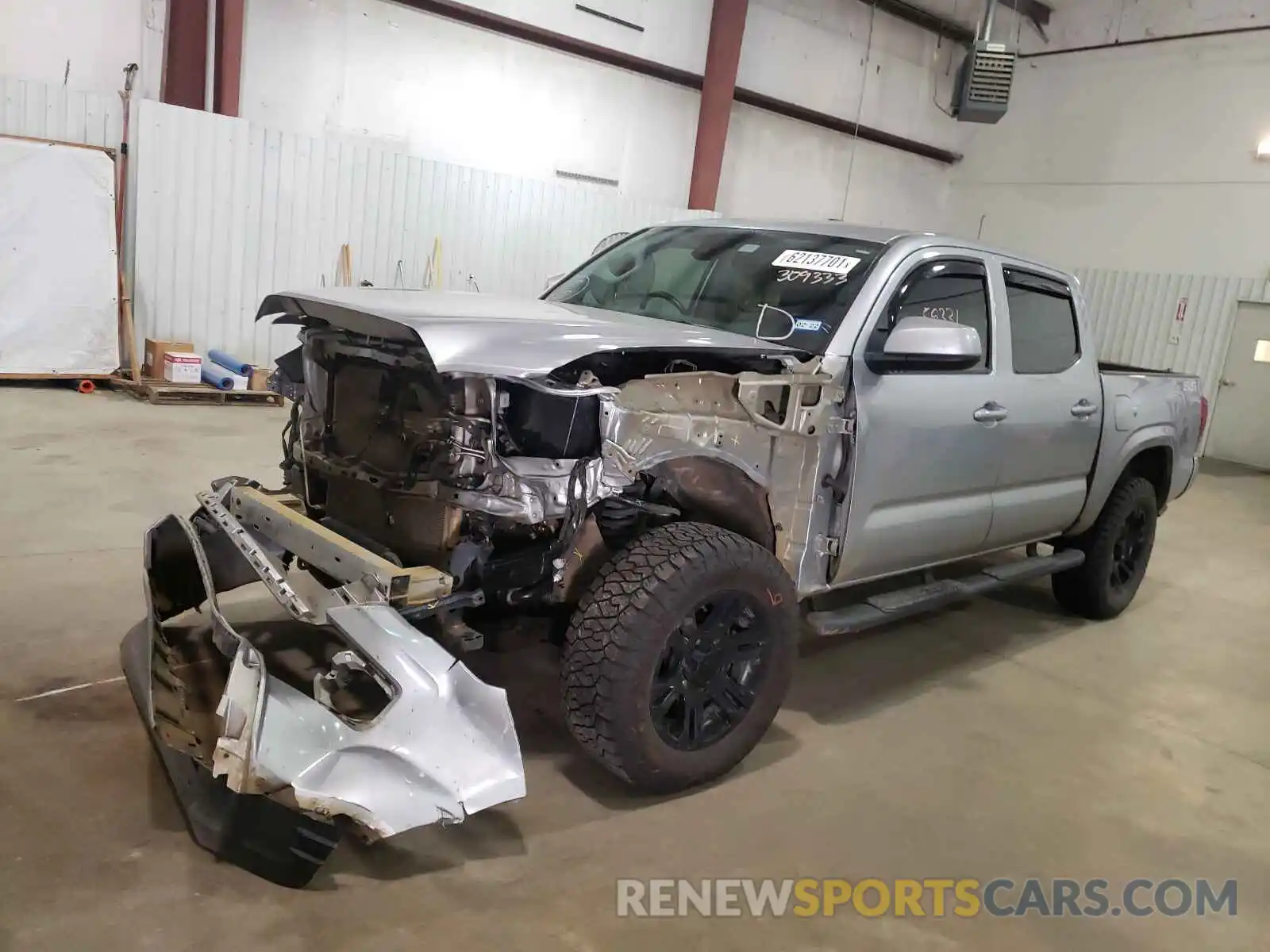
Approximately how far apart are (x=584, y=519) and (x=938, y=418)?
1393mm

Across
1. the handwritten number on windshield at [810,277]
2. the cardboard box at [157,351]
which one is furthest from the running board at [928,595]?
the cardboard box at [157,351]

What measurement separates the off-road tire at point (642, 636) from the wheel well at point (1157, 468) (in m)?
3.05

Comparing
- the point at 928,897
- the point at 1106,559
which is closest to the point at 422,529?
the point at 928,897

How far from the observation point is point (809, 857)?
2.51 metres

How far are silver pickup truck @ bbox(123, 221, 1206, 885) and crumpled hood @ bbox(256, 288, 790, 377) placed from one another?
0.01 meters

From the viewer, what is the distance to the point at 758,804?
2742mm

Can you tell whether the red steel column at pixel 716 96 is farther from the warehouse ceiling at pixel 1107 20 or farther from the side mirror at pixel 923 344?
the side mirror at pixel 923 344

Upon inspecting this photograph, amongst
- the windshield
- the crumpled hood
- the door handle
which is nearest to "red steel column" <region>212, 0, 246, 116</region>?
the windshield

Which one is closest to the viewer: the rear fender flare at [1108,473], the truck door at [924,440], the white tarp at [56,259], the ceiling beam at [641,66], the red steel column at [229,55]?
the truck door at [924,440]

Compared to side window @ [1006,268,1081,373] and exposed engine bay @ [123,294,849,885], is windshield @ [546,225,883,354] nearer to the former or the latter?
exposed engine bay @ [123,294,849,885]

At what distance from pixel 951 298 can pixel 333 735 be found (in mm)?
2641

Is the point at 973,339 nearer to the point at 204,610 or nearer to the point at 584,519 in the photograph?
the point at 584,519

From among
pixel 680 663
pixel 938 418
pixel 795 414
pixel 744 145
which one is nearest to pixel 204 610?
pixel 680 663

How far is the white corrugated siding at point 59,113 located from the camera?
7.22m
